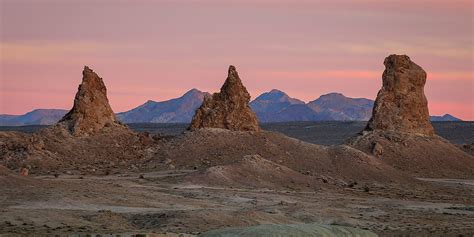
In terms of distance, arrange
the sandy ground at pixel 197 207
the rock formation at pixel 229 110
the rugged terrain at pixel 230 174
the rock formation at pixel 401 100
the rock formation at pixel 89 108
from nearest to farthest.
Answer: the sandy ground at pixel 197 207
the rugged terrain at pixel 230 174
the rock formation at pixel 89 108
the rock formation at pixel 229 110
the rock formation at pixel 401 100

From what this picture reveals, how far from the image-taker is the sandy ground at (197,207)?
39750 millimetres

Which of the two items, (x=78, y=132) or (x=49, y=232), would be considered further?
(x=78, y=132)

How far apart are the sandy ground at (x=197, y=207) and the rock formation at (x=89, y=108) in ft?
27.3

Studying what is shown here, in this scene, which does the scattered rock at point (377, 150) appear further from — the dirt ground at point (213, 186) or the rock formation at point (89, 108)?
the rock formation at point (89, 108)

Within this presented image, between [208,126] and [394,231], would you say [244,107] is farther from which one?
[394,231]

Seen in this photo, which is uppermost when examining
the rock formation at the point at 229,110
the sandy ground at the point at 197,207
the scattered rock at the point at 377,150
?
the rock formation at the point at 229,110

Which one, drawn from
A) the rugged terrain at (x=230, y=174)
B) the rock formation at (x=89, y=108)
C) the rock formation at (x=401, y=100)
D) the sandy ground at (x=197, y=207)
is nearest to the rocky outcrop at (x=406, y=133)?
the rock formation at (x=401, y=100)

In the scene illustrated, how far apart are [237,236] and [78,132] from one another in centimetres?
5271

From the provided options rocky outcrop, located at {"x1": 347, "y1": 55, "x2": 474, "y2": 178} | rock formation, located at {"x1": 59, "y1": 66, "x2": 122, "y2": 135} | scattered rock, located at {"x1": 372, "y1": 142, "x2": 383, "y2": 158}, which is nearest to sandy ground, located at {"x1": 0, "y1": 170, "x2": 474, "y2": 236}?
Result: rock formation, located at {"x1": 59, "y1": 66, "x2": 122, "y2": 135}

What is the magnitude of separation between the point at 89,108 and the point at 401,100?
25657 mm

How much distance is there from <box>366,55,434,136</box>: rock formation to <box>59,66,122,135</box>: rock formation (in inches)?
900

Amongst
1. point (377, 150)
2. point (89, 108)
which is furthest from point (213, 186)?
point (377, 150)

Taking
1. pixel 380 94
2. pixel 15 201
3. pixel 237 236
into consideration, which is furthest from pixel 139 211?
pixel 380 94

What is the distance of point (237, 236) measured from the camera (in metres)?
23.5
